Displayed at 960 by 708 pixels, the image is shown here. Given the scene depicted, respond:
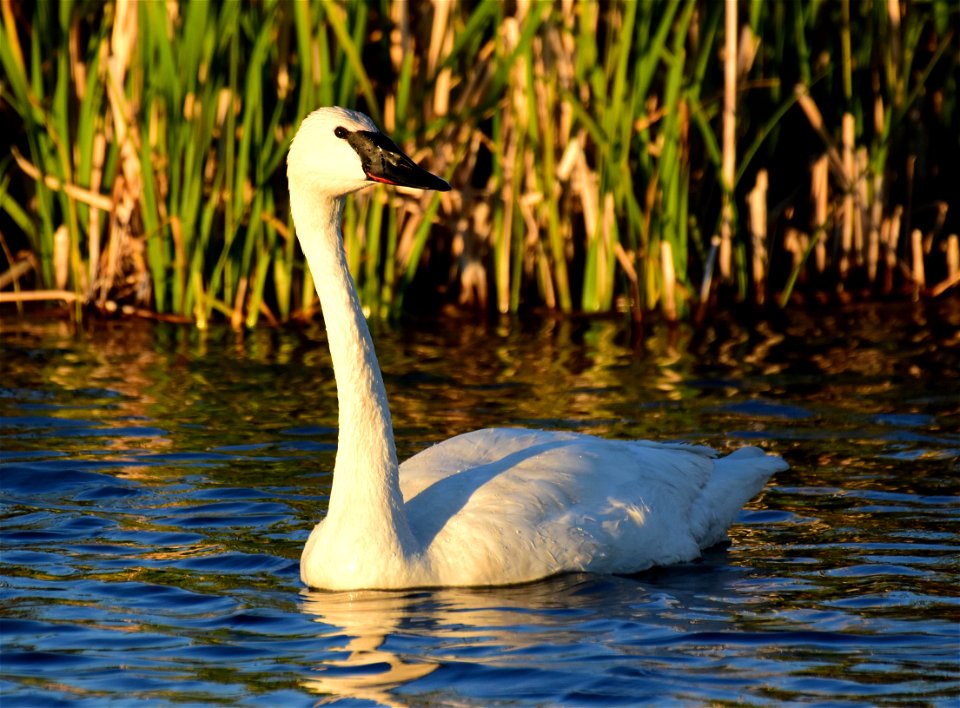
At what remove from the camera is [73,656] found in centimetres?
529

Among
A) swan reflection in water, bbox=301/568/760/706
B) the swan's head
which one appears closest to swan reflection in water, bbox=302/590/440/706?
swan reflection in water, bbox=301/568/760/706

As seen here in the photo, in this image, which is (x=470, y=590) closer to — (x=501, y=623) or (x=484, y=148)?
(x=501, y=623)

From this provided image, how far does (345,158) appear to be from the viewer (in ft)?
20.1

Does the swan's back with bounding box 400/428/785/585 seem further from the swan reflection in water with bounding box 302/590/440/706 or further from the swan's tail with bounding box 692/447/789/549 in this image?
the swan reflection in water with bounding box 302/590/440/706

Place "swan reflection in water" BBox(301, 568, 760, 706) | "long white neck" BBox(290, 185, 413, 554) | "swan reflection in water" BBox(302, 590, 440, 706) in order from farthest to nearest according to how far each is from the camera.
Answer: "long white neck" BBox(290, 185, 413, 554) → "swan reflection in water" BBox(301, 568, 760, 706) → "swan reflection in water" BBox(302, 590, 440, 706)

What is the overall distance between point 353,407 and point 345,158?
0.92m

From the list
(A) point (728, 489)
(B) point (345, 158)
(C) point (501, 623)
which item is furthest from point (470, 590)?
(B) point (345, 158)

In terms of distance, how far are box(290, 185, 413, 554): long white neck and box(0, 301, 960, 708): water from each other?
0.28 metres

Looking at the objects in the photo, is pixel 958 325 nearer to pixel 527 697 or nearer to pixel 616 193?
pixel 616 193

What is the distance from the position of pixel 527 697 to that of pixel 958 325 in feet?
25.4

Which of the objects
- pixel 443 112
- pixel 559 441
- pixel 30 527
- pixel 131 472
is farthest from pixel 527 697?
pixel 443 112

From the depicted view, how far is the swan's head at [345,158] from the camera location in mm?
6141

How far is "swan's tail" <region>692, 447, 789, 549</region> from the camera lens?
681cm

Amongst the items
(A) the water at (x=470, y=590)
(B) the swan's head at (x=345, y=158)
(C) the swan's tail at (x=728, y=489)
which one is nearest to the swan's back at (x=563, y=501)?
(C) the swan's tail at (x=728, y=489)
